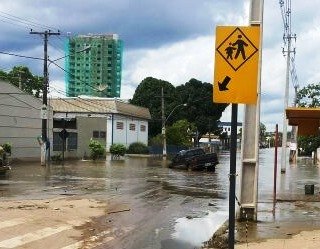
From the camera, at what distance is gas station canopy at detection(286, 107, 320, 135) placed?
57.6 feet

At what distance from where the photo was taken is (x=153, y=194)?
68.2ft

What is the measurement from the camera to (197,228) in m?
13.2

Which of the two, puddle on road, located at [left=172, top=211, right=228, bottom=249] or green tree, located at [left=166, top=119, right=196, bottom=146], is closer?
puddle on road, located at [left=172, top=211, right=228, bottom=249]

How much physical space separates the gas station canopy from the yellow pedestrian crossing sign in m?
10.4

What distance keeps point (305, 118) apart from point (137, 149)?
5507 centimetres

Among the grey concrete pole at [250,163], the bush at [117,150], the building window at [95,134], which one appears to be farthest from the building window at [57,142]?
the grey concrete pole at [250,163]

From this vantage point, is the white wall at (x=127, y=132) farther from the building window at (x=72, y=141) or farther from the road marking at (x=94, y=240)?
the road marking at (x=94, y=240)

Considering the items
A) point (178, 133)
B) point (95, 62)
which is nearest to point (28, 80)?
point (178, 133)

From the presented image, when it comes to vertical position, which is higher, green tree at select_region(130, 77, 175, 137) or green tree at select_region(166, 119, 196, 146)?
green tree at select_region(130, 77, 175, 137)

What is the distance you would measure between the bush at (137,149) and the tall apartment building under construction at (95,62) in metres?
16.8

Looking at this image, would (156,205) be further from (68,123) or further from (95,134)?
(95,134)

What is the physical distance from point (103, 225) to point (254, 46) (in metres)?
6.97

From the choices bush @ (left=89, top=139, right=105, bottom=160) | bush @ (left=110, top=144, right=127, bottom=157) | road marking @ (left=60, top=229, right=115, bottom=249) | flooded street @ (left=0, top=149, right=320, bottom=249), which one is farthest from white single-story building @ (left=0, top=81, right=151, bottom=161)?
road marking @ (left=60, top=229, right=115, bottom=249)

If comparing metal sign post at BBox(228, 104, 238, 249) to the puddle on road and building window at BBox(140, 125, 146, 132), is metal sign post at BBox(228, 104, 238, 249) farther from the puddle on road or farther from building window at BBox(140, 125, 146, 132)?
building window at BBox(140, 125, 146, 132)
